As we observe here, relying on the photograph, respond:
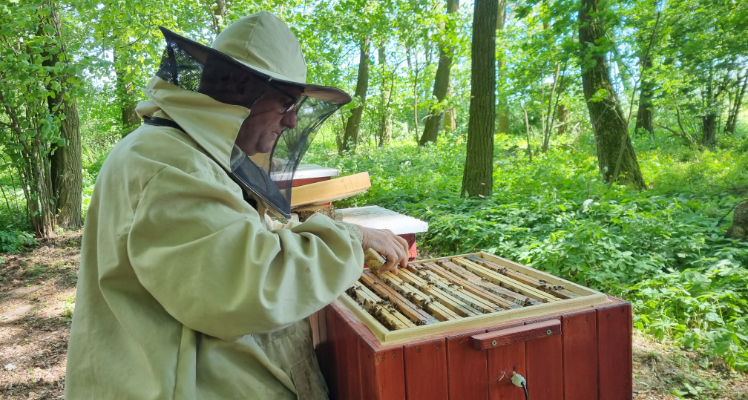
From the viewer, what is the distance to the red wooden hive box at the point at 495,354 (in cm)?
103

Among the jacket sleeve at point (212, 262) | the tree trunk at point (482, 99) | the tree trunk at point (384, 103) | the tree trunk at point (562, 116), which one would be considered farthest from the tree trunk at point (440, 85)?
the jacket sleeve at point (212, 262)

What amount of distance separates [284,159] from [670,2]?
665cm

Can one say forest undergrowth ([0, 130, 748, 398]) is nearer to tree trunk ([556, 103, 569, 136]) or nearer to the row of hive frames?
the row of hive frames

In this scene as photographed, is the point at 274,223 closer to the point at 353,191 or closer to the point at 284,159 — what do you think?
the point at 284,159

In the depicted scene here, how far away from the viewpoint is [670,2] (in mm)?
6270

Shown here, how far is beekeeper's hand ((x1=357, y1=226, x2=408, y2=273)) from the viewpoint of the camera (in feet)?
4.35

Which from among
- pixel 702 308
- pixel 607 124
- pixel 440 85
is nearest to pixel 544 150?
pixel 607 124

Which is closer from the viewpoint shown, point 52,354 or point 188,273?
point 188,273

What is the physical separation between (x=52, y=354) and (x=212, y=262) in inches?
118

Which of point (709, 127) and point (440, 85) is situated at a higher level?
point (440, 85)

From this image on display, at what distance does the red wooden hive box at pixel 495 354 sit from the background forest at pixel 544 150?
1.52m

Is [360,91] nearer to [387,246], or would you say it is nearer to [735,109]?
[735,109]

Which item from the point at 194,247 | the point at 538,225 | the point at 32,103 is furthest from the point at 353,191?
the point at 32,103

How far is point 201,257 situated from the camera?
34.3 inches
